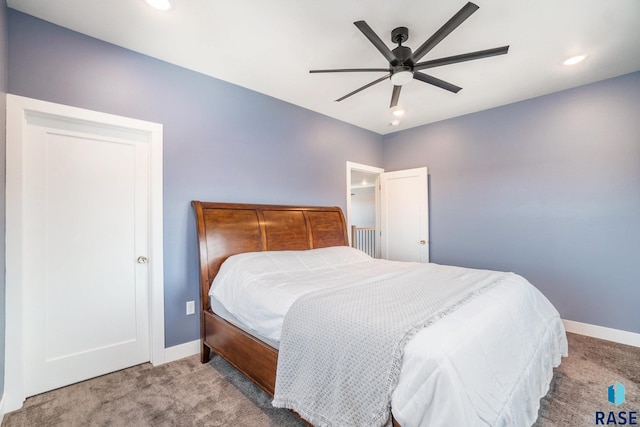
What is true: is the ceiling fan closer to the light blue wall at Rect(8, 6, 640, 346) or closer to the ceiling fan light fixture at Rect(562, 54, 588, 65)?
the ceiling fan light fixture at Rect(562, 54, 588, 65)

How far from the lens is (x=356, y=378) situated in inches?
48.8

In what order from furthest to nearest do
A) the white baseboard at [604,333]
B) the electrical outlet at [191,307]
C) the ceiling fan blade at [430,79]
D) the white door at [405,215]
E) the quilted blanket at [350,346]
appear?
the white door at [405,215] < the white baseboard at [604,333] < the electrical outlet at [191,307] < the ceiling fan blade at [430,79] < the quilted blanket at [350,346]

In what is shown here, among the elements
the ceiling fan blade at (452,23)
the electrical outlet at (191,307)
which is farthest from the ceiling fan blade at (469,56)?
the electrical outlet at (191,307)

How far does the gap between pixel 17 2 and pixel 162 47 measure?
0.88m

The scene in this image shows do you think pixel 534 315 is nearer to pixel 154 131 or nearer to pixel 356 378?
pixel 356 378

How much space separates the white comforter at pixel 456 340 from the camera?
3.54ft

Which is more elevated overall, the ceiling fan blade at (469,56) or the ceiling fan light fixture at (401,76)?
the ceiling fan blade at (469,56)

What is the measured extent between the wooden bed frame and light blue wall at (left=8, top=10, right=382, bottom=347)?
19 cm

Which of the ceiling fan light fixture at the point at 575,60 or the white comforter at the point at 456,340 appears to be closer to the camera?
the white comforter at the point at 456,340

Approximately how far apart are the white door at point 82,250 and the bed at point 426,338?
0.59 m

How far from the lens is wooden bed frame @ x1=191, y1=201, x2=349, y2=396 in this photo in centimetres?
196

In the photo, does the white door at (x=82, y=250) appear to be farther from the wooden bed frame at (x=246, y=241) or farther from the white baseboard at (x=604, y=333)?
the white baseboard at (x=604, y=333)

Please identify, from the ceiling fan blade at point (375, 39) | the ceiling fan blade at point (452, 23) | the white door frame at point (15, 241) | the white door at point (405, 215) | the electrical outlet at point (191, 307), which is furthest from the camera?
the white door at point (405, 215)

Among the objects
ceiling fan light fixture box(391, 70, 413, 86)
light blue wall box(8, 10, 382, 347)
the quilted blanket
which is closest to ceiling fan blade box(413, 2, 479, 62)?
ceiling fan light fixture box(391, 70, 413, 86)
